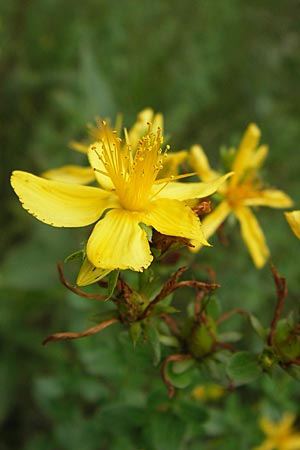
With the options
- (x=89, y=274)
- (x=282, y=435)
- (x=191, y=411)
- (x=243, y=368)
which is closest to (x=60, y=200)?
(x=89, y=274)

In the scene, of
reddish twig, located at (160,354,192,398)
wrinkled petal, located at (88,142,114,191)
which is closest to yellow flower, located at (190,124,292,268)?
wrinkled petal, located at (88,142,114,191)

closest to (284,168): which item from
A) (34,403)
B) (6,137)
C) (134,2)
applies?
(134,2)

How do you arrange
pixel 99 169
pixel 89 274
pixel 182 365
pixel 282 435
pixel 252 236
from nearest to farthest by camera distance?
pixel 89 274 → pixel 182 365 → pixel 99 169 → pixel 252 236 → pixel 282 435

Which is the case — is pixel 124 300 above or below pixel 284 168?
above

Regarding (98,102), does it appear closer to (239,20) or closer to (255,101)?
(255,101)

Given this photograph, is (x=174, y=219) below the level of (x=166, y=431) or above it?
above

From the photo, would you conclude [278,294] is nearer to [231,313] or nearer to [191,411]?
[231,313]
